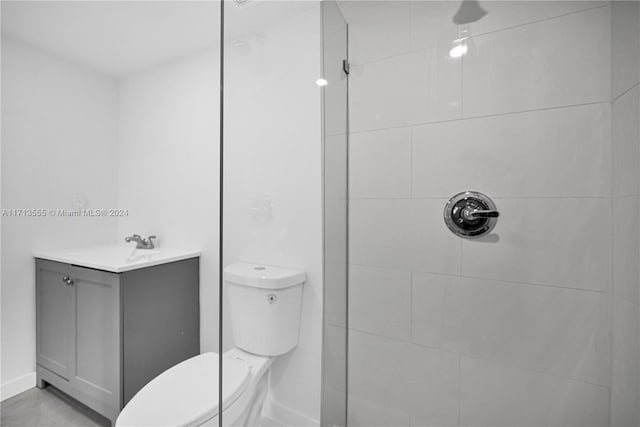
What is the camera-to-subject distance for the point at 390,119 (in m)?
0.68

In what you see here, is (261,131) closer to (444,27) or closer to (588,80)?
(444,27)

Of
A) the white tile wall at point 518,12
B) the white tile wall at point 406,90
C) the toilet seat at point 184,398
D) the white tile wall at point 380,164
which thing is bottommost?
the toilet seat at point 184,398

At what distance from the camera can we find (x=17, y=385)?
5.36ft

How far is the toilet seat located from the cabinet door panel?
49 centimetres

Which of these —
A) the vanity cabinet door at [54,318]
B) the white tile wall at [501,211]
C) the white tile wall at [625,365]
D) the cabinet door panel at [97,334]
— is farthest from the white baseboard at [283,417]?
the vanity cabinet door at [54,318]

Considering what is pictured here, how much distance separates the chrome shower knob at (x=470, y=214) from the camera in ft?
1.96

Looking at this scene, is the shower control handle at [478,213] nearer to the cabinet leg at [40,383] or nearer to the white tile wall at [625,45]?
the white tile wall at [625,45]

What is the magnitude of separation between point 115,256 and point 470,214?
5.89ft

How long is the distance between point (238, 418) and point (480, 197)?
1.05m

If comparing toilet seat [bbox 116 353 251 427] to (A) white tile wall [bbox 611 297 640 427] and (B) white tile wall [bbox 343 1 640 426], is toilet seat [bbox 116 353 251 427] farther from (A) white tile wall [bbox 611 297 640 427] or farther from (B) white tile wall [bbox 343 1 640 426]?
(A) white tile wall [bbox 611 297 640 427]

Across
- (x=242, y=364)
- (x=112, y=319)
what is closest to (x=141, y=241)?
(x=112, y=319)

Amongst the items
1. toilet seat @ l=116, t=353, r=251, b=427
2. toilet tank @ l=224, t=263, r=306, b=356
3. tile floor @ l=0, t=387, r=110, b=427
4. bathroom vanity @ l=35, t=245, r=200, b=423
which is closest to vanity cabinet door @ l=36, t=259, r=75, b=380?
bathroom vanity @ l=35, t=245, r=200, b=423

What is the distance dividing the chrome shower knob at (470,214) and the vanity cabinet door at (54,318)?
1897 millimetres

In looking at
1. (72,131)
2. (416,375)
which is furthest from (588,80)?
(72,131)
